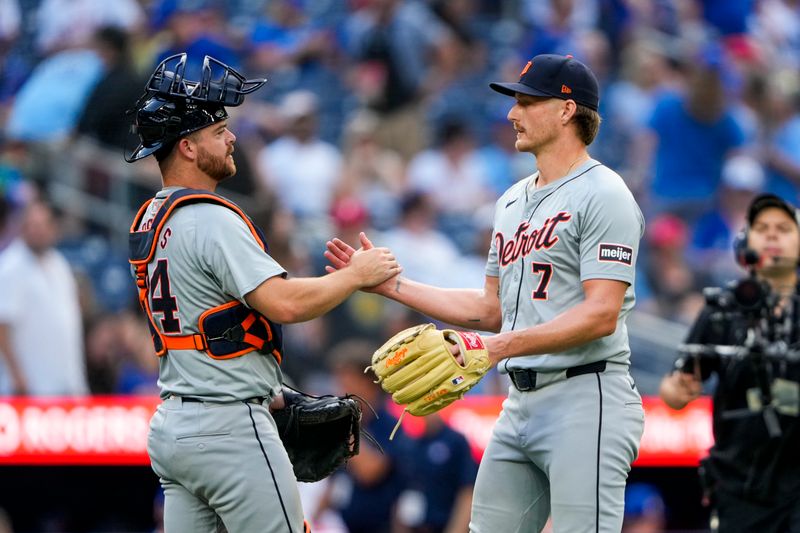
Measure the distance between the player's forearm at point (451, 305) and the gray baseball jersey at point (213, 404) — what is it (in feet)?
2.48

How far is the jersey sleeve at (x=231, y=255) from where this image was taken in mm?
4031

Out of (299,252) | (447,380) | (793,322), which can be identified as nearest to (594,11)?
(299,252)

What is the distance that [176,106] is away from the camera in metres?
4.24

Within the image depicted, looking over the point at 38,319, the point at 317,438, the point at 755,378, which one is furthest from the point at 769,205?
the point at 38,319

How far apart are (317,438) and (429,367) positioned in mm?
643

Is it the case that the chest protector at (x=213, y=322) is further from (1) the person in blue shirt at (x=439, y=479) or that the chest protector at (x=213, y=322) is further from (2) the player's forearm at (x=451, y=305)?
(1) the person in blue shirt at (x=439, y=479)

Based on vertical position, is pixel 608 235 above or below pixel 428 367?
above

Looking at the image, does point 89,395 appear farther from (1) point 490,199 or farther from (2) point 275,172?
(1) point 490,199

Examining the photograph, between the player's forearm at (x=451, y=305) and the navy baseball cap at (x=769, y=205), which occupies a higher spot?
the navy baseball cap at (x=769, y=205)

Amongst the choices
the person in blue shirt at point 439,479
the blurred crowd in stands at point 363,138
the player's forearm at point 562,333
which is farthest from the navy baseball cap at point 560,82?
the blurred crowd in stands at point 363,138

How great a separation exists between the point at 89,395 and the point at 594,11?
6.67m

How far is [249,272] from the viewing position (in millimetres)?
4035

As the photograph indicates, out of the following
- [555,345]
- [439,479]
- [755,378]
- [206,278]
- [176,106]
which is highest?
[176,106]

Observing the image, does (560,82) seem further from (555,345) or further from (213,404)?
(213,404)
